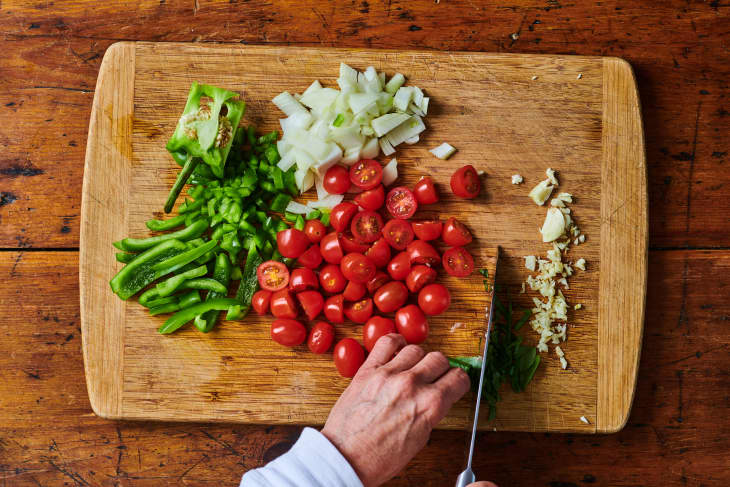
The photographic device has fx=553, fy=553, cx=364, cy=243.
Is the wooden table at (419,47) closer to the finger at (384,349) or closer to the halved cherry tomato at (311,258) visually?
the finger at (384,349)

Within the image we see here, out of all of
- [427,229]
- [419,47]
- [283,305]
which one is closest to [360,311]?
[283,305]

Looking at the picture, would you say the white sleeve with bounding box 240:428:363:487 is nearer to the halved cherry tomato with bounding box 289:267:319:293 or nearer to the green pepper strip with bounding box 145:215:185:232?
the halved cherry tomato with bounding box 289:267:319:293

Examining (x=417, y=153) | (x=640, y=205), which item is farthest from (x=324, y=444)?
(x=640, y=205)

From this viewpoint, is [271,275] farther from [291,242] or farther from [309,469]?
[309,469]

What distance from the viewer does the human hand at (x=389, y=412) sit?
1.75 m

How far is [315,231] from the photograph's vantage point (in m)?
2.07

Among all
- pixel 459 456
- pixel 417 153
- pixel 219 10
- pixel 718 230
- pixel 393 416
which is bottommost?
pixel 459 456

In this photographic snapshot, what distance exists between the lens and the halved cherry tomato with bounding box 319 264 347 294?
6.80ft

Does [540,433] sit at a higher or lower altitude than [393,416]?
lower

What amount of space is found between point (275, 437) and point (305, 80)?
1.39 metres

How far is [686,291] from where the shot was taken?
2166 millimetres

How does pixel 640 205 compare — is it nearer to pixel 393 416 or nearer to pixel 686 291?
pixel 686 291

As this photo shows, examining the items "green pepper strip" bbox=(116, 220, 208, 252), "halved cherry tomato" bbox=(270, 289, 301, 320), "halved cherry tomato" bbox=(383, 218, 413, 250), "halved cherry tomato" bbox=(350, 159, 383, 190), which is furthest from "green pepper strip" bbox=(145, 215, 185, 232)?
"halved cherry tomato" bbox=(383, 218, 413, 250)

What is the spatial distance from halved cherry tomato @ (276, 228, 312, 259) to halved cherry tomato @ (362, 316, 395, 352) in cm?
37
